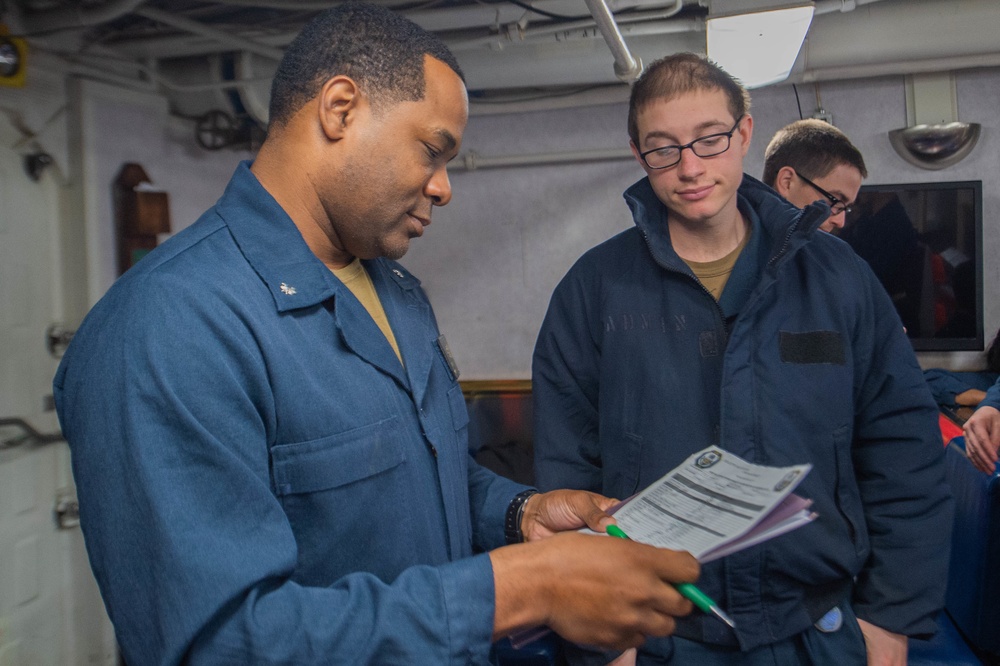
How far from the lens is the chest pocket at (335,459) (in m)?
0.97

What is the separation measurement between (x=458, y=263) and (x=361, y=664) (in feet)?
11.0

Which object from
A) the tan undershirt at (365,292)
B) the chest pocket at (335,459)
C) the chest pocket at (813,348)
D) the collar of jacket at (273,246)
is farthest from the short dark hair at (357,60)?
the chest pocket at (813,348)

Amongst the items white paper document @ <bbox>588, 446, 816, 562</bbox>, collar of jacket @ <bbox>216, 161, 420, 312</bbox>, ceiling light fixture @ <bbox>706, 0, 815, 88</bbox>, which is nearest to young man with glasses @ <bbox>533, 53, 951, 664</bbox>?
white paper document @ <bbox>588, 446, 816, 562</bbox>

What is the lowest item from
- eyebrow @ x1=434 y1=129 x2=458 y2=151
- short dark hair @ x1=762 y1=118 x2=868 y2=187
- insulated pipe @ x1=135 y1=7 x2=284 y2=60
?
eyebrow @ x1=434 y1=129 x2=458 y2=151

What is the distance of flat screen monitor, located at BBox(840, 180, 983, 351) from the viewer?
135 inches

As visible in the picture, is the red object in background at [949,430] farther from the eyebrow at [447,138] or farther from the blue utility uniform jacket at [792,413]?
the eyebrow at [447,138]

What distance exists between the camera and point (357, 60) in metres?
1.08

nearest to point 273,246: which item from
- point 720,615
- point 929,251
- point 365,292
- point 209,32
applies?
point 365,292

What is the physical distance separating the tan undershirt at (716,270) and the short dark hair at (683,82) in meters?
0.33

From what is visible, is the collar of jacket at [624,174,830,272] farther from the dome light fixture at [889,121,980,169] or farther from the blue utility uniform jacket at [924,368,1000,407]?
the dome light fixture at [889,121,980,169]

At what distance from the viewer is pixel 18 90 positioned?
284cm

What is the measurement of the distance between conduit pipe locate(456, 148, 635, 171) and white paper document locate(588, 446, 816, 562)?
278 centimetres

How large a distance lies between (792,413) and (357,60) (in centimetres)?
113

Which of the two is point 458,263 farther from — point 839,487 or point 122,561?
point 122,561
